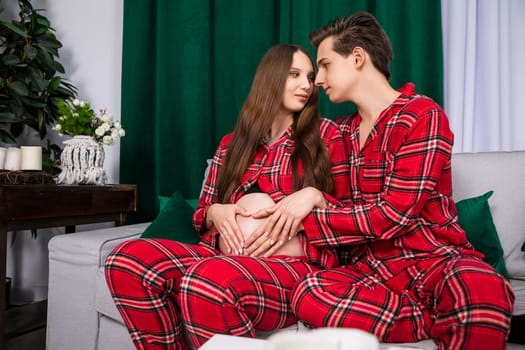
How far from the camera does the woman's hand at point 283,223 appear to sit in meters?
1.12

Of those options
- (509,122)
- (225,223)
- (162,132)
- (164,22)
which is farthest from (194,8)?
(509,122)

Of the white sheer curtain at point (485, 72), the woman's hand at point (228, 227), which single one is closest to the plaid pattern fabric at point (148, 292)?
the woman's hand at point (228, 227)

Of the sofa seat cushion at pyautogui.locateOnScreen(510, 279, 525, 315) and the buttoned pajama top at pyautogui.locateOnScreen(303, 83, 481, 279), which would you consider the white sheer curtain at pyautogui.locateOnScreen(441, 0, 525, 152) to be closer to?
the sofa seat cushion at pyautogui.locateOnScreen(510, 279, 525, 315)

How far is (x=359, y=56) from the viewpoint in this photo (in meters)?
1.26

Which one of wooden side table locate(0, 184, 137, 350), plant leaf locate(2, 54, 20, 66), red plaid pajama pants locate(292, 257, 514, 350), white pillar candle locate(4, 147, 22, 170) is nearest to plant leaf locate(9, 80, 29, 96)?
plant leaf locate(2, 54, 20, 66)

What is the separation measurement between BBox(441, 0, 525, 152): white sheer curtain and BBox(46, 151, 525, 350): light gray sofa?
403 mm

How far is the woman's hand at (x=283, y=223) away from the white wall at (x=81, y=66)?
5.35ft

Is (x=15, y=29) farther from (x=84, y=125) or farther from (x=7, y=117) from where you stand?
(x=84, y=125)

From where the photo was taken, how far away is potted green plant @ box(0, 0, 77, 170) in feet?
7.04

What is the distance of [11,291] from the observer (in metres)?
2.59

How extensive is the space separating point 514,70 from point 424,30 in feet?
1.39

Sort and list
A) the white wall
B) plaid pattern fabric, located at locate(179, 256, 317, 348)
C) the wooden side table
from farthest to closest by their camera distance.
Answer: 1. the white wall
2. the wooden side table
3. plaid pattern fabric, located at locate(179, 256, 317, 348)

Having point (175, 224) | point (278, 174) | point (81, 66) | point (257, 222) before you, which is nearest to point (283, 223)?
point (257, 222)

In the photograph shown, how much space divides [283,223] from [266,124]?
39cm
